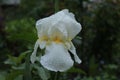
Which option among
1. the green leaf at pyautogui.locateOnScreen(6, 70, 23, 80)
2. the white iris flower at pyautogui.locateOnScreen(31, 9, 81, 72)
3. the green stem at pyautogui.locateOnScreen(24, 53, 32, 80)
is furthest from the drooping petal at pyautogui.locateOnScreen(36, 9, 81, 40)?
the green leaf at pyautogui.locateOnScreen(6, 70, 23, 80)

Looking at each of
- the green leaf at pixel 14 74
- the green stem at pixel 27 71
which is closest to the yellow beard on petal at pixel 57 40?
the green stem at pixel 27 71

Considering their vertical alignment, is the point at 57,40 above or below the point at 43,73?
above

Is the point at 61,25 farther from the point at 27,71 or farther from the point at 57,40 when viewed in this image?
the point at 27,71

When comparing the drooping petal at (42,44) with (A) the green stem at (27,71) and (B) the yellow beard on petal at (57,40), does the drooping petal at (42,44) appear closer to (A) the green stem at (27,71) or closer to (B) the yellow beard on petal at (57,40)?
(B) the yellow beard on petal at (57,40)

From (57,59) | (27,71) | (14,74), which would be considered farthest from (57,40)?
(14,74)

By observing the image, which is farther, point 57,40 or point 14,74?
point 14,74

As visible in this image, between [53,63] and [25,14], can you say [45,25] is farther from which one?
[25,14]

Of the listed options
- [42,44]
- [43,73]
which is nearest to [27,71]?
[43,73]
